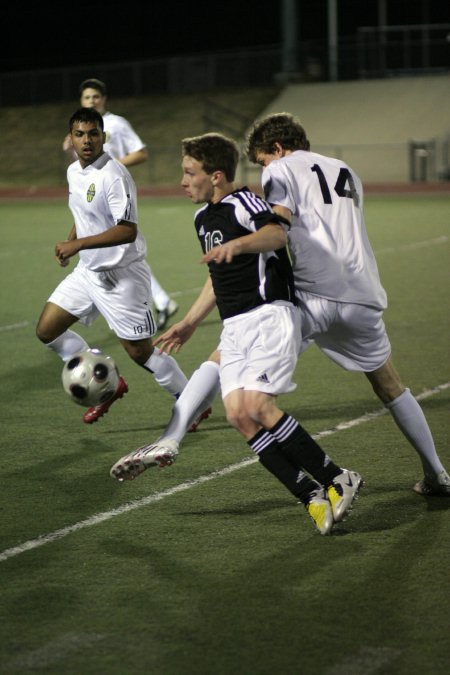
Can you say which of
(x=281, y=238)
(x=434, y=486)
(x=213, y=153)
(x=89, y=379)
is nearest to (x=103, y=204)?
(x=89, y=379)

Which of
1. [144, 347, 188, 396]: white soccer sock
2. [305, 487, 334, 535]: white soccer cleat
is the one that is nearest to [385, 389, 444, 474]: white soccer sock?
[305, 487, 334, 535]: white soccer cleat

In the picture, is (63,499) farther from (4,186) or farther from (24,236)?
(4,186)

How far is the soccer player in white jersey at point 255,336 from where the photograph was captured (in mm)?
4707

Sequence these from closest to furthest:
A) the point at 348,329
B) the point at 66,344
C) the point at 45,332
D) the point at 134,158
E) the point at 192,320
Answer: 1. the point at 348,329
2. the point at 192,320
3. the point at 45,332
4. the point at 66,344
5. the point at 134,158

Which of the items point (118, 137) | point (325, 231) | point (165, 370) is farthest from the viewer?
point (118, 137)

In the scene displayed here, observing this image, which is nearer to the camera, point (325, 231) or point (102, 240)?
point (325, 231)

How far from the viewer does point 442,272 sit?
44.1 ft

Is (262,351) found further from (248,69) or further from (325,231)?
(248,69)

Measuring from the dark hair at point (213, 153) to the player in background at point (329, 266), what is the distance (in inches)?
8.6

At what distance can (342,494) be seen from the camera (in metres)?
4.82

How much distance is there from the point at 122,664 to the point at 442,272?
10.4 meters

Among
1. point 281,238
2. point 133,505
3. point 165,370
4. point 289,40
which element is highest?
point 281,238

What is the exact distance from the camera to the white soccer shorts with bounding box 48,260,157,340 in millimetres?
6777

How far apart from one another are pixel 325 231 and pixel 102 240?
180cm
